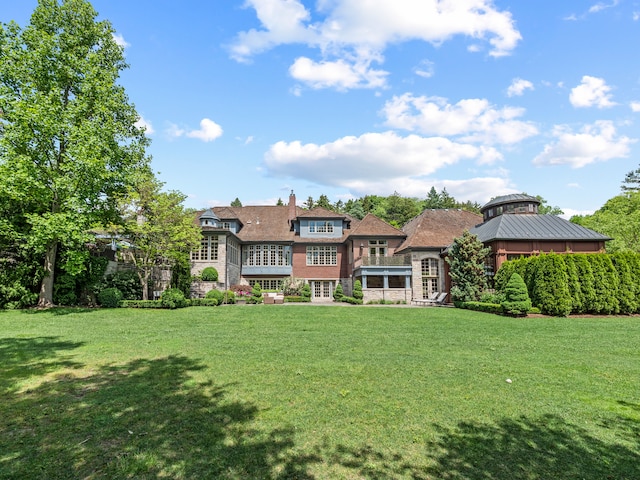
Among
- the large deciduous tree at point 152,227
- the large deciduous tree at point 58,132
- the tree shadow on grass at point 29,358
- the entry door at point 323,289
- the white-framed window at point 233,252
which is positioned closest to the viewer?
the tree shadow on grass at point 29,358

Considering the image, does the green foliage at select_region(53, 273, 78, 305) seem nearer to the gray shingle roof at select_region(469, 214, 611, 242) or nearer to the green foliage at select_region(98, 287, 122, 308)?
the green foliage at select_region(98, 287, 122, 308)

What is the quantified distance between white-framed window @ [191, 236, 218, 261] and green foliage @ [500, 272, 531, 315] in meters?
21.0

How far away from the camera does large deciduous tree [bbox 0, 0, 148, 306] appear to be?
15867 mm

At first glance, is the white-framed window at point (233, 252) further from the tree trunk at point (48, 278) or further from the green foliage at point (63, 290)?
the tree trunk at point (48, 278)

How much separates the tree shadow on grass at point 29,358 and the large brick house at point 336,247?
17.7 metres

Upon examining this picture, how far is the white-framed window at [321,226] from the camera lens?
33125 mm

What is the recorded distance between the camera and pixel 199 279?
27.0 meters

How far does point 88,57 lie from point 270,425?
2207 centimetres

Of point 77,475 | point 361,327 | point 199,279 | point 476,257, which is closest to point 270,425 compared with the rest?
point 77,475

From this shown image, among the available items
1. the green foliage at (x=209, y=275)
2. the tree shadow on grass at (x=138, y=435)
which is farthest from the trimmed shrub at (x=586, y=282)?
the green foliage at (x=209, y=275)

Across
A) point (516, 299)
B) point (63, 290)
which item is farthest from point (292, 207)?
point (516, 299)

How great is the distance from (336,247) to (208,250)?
1144cm

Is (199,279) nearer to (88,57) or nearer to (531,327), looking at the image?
(88,57)

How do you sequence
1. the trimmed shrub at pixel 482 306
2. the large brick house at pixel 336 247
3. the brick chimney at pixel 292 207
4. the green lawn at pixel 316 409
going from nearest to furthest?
1. the green lawn at pixel 316 409
2. the trimmed shrub at pixel 482 306
3. the large brick house at pixel 336 247
4. the brick chimney at pixel 292 207
